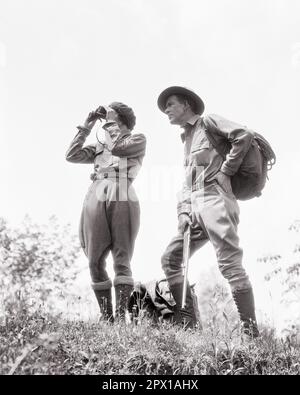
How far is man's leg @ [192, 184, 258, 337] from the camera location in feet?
17.7

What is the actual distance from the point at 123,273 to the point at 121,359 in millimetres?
2086

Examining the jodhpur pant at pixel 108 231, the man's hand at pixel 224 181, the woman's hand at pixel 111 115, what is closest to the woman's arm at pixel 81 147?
the woman's hand at pixel 111 115

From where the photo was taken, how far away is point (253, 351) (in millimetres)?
4664

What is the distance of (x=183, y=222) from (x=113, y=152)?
130 cm

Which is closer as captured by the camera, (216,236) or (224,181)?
(216,236)

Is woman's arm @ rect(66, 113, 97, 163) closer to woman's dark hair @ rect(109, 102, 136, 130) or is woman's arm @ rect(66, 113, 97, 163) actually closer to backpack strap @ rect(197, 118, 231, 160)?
woman's dark hair @ rect(109, 102, 136, 130)

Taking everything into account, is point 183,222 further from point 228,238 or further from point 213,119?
point 213,119

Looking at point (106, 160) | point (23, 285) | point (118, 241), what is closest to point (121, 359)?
point (23, 285)

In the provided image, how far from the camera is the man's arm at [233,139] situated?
582 centimetres

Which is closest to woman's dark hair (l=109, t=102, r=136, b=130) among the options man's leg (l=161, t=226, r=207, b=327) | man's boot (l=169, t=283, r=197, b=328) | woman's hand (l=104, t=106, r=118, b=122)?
woman's hand (l=104, t=106, r=118, b=122)

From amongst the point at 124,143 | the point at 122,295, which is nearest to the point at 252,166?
the point at 124,143

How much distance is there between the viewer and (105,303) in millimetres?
6230

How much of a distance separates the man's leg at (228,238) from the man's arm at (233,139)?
10.8 inches

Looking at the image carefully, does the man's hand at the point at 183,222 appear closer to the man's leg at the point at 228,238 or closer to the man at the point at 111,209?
the man's leg at the point at 228,238
